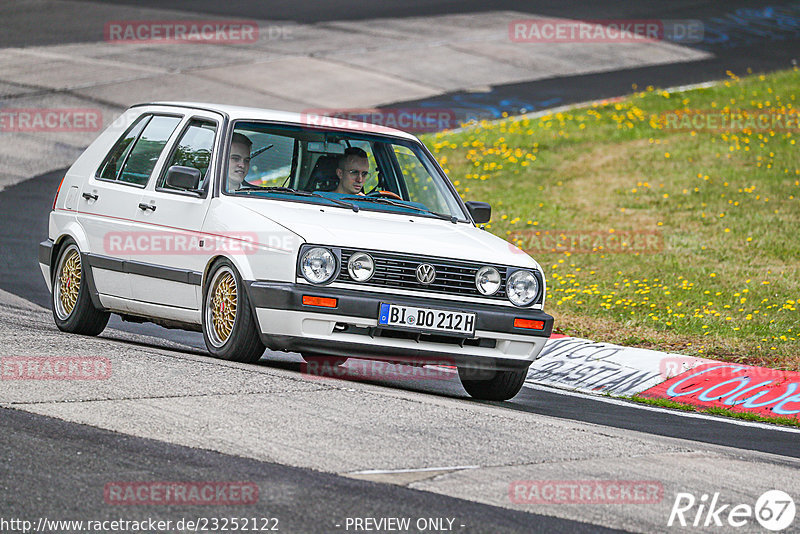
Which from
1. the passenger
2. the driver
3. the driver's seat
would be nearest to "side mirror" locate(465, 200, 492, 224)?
the driver

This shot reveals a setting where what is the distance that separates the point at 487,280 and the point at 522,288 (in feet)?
0.83

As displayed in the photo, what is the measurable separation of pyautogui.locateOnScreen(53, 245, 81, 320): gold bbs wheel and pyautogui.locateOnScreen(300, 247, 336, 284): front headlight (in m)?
2.46

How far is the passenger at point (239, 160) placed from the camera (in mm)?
8977

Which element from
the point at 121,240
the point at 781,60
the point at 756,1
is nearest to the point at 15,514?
the point at 121,240

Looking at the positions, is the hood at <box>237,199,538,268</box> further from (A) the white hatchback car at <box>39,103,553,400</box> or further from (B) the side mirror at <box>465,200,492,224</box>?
(B) the side mirror at <box>465,200,492,224</box>

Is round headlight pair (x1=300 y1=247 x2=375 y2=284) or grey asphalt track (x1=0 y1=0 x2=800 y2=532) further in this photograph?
round headlight pair (x1=300 y1=247 x2=375 y2=284)

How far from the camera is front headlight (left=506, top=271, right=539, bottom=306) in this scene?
847 centimetres

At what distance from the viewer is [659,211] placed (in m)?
18.1

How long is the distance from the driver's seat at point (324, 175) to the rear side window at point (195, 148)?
2.37ft

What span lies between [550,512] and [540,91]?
22585 millimetres

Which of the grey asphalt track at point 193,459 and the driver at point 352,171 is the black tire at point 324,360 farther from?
the driver at point 352,171

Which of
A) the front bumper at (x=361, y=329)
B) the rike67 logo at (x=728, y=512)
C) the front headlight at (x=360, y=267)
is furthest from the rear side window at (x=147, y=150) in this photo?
the rike67 logo at (x=728, y=512)

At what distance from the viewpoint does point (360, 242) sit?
816 centimetres

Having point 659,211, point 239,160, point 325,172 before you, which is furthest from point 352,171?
point 659,211
